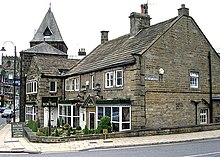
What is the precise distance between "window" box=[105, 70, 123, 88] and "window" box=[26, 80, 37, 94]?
13489 millimetres

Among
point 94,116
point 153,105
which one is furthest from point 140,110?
point 94,116

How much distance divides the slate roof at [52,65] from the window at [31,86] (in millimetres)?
2194

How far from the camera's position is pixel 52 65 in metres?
38.2

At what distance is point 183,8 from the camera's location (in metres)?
27.0

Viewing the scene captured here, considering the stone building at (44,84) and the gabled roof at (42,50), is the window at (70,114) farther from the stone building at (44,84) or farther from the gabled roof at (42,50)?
the gabled roof at (42,50)

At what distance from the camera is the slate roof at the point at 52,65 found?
36625 mm

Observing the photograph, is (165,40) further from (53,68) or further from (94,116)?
(53,68)

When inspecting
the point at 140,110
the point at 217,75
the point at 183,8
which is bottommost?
the point at 140,110

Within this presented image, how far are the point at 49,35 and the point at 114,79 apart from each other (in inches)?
1297

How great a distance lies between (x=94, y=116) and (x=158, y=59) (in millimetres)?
7491

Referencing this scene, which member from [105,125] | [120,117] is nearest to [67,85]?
[120,117]

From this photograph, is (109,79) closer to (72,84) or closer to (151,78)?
(151,78)

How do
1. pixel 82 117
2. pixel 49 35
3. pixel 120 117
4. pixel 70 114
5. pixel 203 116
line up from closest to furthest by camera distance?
1. pixel 120 117
2. pixel 203 116
3. pixel 82 117
4. pixel 70 114
5. pixel 49 35

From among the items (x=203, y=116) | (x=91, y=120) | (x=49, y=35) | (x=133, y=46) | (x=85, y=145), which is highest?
(x=49, y=35)
